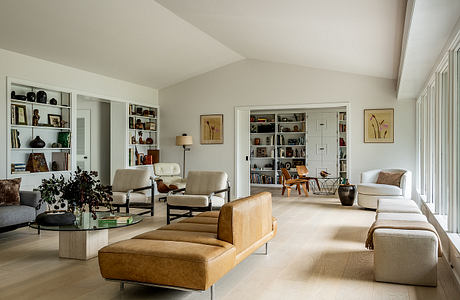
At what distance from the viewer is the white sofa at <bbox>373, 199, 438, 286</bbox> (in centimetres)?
343

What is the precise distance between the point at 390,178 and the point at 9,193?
21.4 ft

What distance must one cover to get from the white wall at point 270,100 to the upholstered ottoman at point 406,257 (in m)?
5.42

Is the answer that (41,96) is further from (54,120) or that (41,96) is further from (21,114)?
(54,120)

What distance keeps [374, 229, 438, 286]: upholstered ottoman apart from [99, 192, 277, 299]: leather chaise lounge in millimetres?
1151

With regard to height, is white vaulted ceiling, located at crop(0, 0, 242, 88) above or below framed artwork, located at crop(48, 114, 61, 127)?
above

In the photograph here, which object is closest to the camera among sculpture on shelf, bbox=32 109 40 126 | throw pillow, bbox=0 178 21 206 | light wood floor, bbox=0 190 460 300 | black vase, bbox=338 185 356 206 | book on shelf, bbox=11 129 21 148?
light wood floor, bbox=0 190 460 300

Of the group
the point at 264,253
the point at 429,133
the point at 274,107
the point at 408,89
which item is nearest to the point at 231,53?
the point at 274,107

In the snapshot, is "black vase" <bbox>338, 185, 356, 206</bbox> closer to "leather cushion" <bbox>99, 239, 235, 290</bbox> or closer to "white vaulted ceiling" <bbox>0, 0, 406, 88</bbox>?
"white vaulted ceiling" <bbox>0, 0, 406, 88</bbox>

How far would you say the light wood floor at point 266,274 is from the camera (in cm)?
324

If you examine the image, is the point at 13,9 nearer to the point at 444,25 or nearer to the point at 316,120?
the point at 444,25

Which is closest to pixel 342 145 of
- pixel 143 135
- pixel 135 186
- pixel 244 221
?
pixel 143 135

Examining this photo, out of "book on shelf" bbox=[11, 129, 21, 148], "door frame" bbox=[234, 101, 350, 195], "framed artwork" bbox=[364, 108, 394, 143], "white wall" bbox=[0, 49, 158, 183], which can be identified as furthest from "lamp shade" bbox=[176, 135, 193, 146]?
"framed artwork" bbox=[364, 108, 394, 143]

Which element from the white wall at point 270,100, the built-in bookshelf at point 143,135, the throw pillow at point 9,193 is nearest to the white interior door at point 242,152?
the white wall at point 270,100

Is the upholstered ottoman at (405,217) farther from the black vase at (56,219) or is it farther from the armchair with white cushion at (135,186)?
the armchair with white cushion at (135,186)
